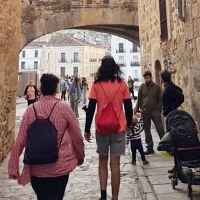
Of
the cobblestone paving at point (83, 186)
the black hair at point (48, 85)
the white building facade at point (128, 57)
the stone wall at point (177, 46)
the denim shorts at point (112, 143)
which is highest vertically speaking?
the white building facade at point (128, 57)

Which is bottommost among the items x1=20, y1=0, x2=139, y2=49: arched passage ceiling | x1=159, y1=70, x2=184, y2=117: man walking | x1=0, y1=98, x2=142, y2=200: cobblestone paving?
x1=0, y1=98, x2=142, y2=200: cobblestone paving

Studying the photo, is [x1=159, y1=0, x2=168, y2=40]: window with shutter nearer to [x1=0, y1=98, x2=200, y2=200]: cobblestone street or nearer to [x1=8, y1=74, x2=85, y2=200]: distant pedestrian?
[x1=0, y1=98, x2=200, y2=200]: cobblestone street

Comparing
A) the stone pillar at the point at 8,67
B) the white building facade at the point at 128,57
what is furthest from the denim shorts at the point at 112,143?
the white building facade at the point at 128,57

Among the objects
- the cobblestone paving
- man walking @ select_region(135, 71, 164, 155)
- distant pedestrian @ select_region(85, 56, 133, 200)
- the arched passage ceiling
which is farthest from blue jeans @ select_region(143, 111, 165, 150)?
the arched passage ceiling

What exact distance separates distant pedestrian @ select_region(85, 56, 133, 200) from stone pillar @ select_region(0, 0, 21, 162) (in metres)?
2.39

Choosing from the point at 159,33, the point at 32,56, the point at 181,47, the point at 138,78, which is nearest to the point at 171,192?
the point at 181,47

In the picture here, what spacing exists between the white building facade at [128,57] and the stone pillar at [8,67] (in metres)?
36.3

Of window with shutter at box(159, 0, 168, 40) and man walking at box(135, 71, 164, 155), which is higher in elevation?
window with shutter at box(159, 0, 168, 40)

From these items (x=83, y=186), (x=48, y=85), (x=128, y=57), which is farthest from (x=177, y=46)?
(x=128, y=57)

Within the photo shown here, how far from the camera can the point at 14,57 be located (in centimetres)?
543

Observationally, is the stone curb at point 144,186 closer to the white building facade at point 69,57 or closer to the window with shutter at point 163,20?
the window with shutter at point 163,20

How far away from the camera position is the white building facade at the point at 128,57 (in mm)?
41438

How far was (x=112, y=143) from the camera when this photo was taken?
2836 mm

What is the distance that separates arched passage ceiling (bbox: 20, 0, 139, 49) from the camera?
948cm
